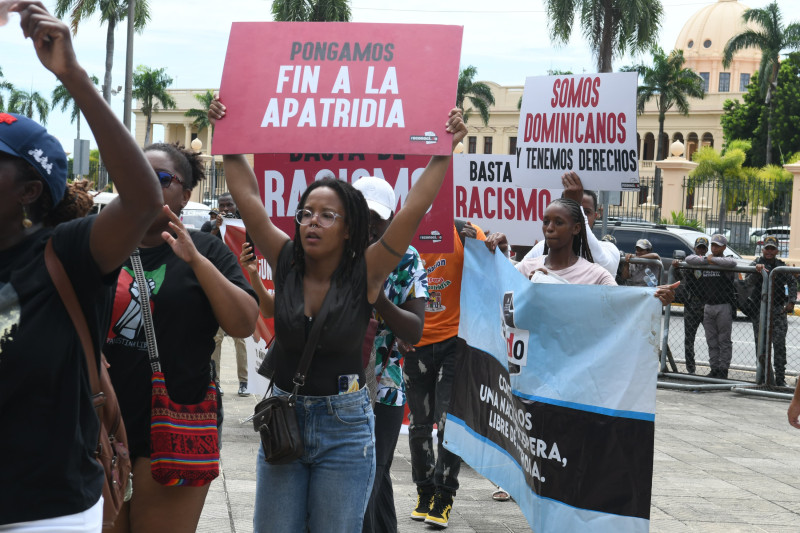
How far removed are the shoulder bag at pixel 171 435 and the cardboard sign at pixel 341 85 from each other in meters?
1.41

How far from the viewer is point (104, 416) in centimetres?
270

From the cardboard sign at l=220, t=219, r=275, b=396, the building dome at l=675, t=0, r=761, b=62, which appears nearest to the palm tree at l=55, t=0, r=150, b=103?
the cardboard sign at l=220, t=219, r=275, b=396

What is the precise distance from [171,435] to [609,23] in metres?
34.7

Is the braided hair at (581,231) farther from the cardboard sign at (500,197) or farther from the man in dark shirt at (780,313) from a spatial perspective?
the man in dark shirt at (780,313)

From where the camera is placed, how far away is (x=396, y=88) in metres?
4.64

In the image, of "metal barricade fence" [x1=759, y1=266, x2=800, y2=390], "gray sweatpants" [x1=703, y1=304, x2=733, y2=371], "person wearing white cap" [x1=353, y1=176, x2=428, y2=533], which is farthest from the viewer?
"gray sweatpants" [x1=703, y1=304, x2=733, y2=371]

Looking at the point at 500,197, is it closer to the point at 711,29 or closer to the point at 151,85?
the point at 151,85

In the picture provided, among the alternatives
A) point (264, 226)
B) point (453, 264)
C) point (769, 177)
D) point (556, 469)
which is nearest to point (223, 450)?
point (453, 264)

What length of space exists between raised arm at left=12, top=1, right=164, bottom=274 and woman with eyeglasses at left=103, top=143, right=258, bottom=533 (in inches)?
38.0

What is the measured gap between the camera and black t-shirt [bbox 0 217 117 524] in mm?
2121

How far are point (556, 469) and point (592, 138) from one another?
14.0 feet

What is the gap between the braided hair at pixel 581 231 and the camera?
17.8 feet

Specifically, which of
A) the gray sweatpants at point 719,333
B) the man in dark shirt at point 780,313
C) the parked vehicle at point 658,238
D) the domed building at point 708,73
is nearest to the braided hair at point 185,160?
the man in dark shirt at point 780,313

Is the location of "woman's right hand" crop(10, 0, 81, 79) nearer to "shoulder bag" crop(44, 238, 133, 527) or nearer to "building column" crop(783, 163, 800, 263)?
"shoulder bag" crop(44, 238, 133, 527)
